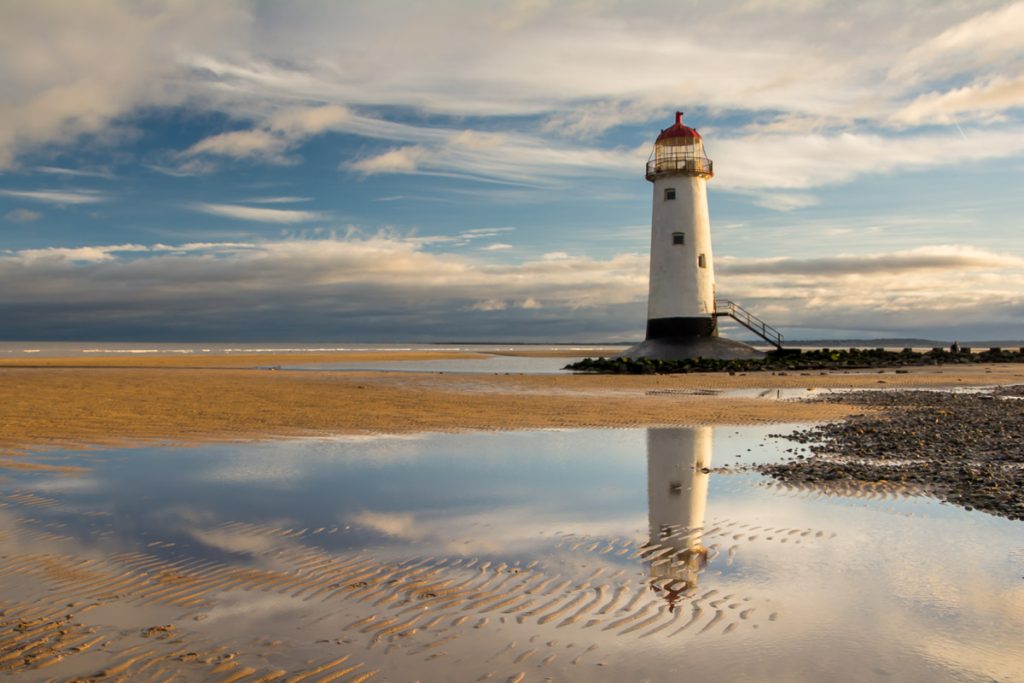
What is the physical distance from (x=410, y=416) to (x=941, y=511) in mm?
12383

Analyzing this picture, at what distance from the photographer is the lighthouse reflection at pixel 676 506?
649 centimetres

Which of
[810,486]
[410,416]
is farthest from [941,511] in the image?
[410,416]

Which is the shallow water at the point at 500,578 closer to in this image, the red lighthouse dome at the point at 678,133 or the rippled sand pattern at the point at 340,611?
the rippled sand pattern at the point at 340,611

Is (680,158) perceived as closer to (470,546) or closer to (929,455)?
(929,455)

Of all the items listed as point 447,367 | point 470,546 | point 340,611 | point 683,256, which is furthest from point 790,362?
point 340,611

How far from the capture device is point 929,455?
492 inches

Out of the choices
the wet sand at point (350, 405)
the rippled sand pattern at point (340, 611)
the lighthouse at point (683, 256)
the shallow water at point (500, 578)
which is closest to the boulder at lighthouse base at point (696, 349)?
the lighthouse at point (683, 256)

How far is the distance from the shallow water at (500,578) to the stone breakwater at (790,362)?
27.7 metres

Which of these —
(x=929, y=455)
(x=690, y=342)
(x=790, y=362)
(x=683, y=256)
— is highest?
(x=683, y=256)

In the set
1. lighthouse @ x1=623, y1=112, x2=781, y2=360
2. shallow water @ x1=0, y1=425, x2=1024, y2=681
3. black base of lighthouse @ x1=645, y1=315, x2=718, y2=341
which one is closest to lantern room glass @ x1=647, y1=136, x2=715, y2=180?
lighthouse @ x1=623, y1=112, x2=781, y2=360

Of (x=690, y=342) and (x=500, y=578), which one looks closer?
(x=500, y=578)

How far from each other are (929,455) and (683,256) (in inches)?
1142

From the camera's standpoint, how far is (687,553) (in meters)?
7.14

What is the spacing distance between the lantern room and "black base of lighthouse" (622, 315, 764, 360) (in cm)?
782
